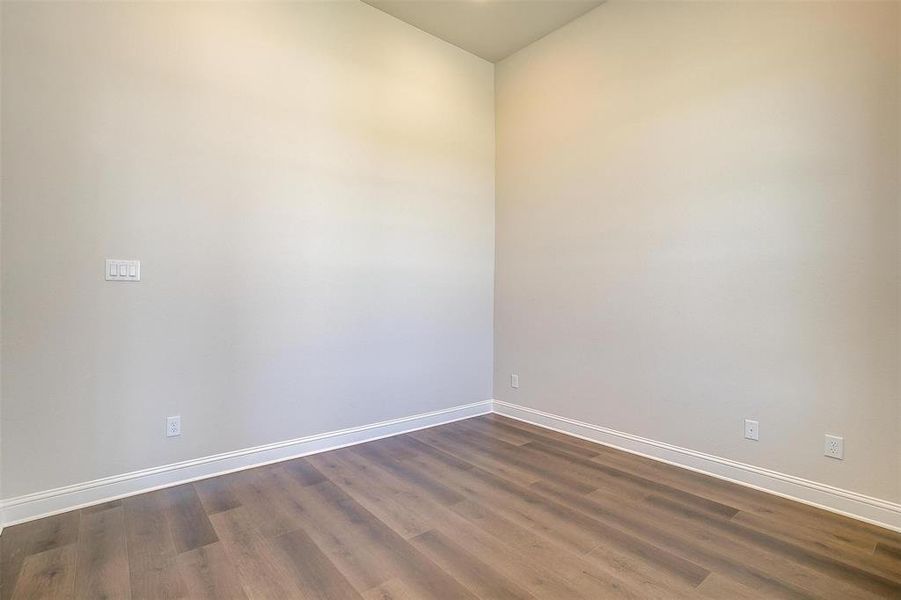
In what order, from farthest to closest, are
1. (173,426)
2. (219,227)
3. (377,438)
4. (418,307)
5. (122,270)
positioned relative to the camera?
(418,307), (377,438), (219,227), (173,426), (122,270)

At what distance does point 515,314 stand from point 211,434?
99.3 inches

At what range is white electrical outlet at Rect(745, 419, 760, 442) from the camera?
8.03 ft

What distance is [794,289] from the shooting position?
2318mm

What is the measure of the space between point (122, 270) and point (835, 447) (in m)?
3.87

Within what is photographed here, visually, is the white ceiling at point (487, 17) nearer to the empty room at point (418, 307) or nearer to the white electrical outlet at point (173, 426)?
the empty room at point (418, 307)

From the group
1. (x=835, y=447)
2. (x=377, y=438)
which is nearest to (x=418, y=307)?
(x=377, y=438)

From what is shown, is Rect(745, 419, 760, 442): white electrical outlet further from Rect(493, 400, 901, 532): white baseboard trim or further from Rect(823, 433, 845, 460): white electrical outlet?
Rect(823, 433, 845, 460): white electrical outlet

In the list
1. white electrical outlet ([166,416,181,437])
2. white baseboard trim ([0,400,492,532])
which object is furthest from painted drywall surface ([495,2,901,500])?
white electrical outlet ([166,416,181,437])

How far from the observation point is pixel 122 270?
2.29 m

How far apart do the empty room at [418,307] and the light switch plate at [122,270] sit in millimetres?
13

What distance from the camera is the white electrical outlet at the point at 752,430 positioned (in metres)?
2.45

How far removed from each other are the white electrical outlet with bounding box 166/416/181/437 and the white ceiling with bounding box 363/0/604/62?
3156 mm

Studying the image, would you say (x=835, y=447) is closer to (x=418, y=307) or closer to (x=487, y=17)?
(x=418, y=307)

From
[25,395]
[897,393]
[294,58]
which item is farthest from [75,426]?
[897,393]
